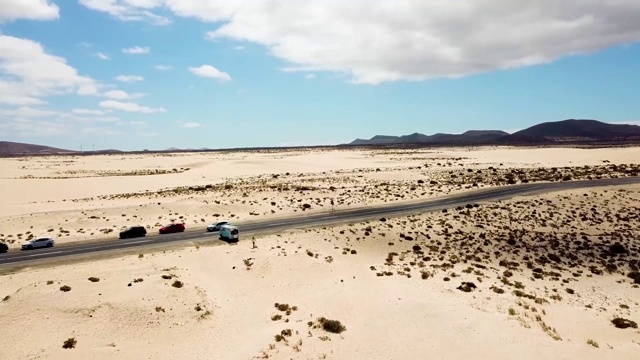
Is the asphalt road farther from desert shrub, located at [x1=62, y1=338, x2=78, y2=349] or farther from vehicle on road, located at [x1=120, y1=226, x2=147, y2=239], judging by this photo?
desert shrub, located at [x1=62, y1=338, x2=78, y2=349]

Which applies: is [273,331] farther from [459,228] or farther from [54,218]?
[54,218]

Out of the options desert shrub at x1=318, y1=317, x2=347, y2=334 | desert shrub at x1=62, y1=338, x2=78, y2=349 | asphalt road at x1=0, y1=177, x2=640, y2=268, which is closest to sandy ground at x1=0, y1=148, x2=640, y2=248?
asphalt road at x1=0, y1=177, x2=640, y2=268

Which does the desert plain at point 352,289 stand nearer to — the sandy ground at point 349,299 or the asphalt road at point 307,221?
the sandy ground at point 349,299

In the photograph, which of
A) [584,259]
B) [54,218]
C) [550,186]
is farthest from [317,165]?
[584,259]

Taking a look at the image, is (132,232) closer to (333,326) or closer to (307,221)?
(307,221)

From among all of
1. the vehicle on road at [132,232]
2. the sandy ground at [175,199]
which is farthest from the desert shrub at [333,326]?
the sandy ground at [175,199]

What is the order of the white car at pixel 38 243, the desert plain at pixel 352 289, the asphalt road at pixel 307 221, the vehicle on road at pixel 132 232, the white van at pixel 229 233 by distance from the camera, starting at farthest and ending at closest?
the vehicle on road at pixel 132 232, the white van at pixel 229 233, the white car at pixel 38 243, the asphalt road at pixel 307 221, the desert plain at pixel 352 289
